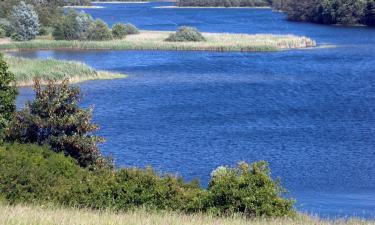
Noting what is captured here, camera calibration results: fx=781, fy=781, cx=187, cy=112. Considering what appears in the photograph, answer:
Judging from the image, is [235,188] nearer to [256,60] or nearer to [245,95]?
[245,95]

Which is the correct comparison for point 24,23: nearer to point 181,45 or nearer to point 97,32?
point 97,32

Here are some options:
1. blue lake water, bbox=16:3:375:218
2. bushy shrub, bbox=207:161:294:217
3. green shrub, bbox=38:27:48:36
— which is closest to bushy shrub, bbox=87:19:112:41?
blue lake water, bbox=16:3:375:218

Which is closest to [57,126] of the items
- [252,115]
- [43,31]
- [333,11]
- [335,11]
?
[252,115]

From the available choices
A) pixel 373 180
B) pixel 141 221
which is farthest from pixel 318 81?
pixel 141 221

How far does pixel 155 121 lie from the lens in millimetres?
41469

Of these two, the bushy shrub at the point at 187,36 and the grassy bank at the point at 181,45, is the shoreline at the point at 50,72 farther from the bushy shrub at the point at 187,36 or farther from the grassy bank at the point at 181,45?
the bushy shrub at the point at 187,36

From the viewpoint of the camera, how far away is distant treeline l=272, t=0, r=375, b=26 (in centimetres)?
11331

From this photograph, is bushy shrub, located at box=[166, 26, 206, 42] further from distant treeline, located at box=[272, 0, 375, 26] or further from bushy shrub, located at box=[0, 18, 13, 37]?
distant treeline, located at box=[272, 0, 375, 26]

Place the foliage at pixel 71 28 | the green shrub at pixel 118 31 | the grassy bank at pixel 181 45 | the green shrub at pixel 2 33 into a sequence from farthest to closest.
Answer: the green shrub at pixel 118 31, the green shrub at pixel 2 33, the foliage at pixel 71 28, the grassy bank at pixel 181 45

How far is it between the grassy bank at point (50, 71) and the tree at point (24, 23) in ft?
90.8

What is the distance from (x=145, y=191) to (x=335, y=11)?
4109 inches

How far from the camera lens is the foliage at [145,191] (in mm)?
16531

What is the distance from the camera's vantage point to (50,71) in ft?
177

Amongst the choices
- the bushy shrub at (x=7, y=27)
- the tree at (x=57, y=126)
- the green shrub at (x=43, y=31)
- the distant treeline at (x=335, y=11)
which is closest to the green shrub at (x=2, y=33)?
the bushy shrub at (x=7, y=27)
